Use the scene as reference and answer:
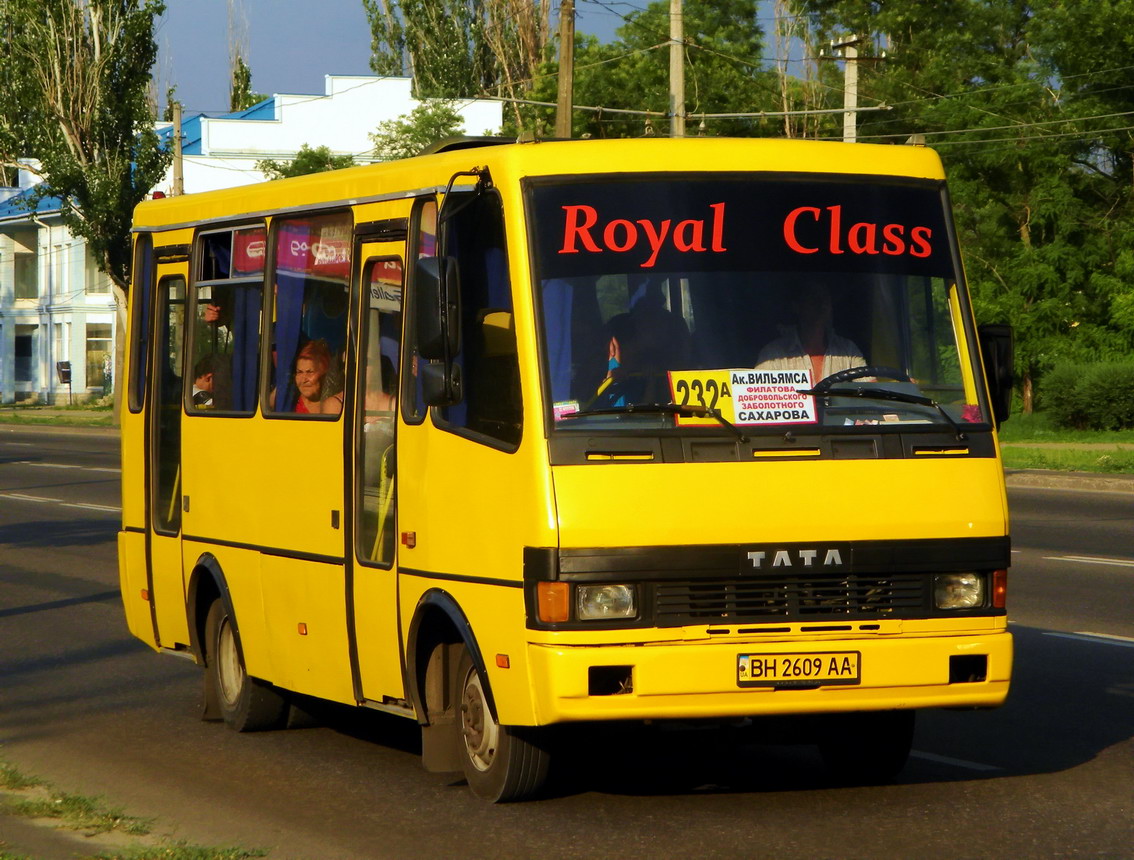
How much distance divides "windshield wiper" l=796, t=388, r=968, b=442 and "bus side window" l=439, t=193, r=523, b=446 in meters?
1.12

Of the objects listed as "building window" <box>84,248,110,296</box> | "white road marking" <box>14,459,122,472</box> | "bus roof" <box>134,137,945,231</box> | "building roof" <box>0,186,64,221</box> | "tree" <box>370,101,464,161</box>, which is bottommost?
"white road marking" <box>14,459,122,472</box>

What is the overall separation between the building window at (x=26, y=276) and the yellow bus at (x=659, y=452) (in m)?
75.3

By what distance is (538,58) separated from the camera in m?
86.9

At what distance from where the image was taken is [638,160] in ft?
23.8

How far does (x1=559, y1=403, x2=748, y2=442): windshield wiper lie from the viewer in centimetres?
682

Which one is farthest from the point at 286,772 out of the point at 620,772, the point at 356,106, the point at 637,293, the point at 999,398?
the point at 356,106

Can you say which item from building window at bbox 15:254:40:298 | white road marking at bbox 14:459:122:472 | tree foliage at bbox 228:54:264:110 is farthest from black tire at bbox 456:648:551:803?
tree foliage at bbox 228:54:264:110

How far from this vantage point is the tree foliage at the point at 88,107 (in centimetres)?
5438

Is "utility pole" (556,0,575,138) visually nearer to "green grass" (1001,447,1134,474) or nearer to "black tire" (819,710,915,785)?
"green grass" (1001,447,1134,474)

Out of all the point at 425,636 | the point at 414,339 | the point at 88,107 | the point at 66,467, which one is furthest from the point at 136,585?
the point at 88,107

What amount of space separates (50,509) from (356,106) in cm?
5360

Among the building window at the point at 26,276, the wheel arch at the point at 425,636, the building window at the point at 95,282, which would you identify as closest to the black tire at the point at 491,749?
the wheel arch at the point at 425,636

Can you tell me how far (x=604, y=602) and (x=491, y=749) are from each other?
95 centimetres

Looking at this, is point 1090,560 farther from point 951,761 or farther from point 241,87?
point 241,87
